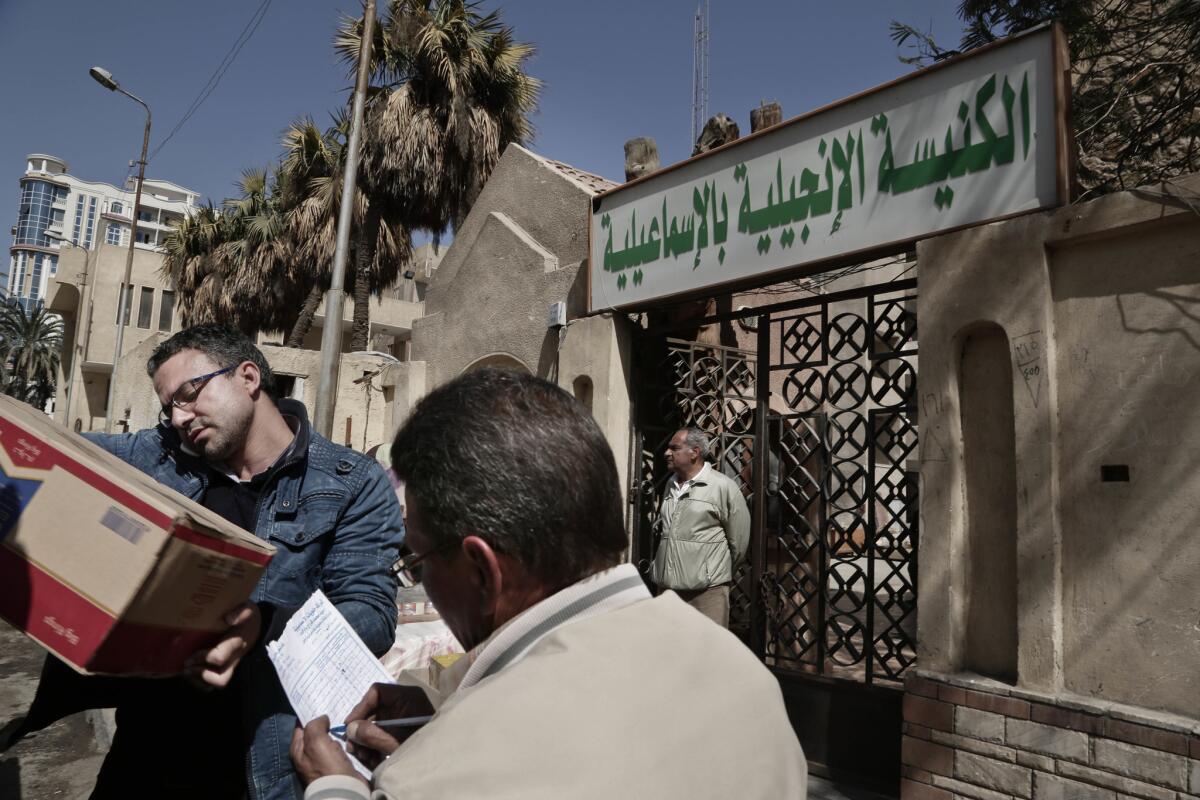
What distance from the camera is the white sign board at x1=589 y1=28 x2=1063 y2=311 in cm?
388

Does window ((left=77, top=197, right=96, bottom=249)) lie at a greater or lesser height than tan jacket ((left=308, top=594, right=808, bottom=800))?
greater

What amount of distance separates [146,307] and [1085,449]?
3448 centimetres

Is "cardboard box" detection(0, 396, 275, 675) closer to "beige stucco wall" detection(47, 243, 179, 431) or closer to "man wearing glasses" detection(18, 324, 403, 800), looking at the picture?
"man wearing glasses" detection(18, 324, 403, 800)

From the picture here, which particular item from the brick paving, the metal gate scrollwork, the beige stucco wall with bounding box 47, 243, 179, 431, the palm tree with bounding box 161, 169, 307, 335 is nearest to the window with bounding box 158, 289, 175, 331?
the beige stucco wall with bounding box 47, 243, 179, 431

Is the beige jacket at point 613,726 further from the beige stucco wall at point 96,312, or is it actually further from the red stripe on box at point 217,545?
the beige stucco wall at point 96,312

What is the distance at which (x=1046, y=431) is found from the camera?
11.8 feet

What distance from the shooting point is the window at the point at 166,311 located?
31.8 m

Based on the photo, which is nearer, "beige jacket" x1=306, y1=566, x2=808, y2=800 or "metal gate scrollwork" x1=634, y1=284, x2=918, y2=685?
"beige jacket" x1=306, y1=566, x2=808, y2=800

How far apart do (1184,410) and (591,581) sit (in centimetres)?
316

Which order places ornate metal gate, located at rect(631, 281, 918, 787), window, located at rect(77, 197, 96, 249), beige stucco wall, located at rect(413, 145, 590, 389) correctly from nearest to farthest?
ornate metal gate, located at rect(631, 281, 918, 787) < beige stucco wall, located at rect(413, 145, 590, 389) < window, located at rect(77, 197, 96, 249)

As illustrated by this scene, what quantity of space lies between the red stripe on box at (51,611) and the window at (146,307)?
112 feet

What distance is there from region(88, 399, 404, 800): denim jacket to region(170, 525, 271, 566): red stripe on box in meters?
0.53

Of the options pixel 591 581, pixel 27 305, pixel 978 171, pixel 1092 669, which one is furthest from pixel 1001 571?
pixel 27 305

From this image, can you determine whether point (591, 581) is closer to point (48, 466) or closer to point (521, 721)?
point (521, 721)
